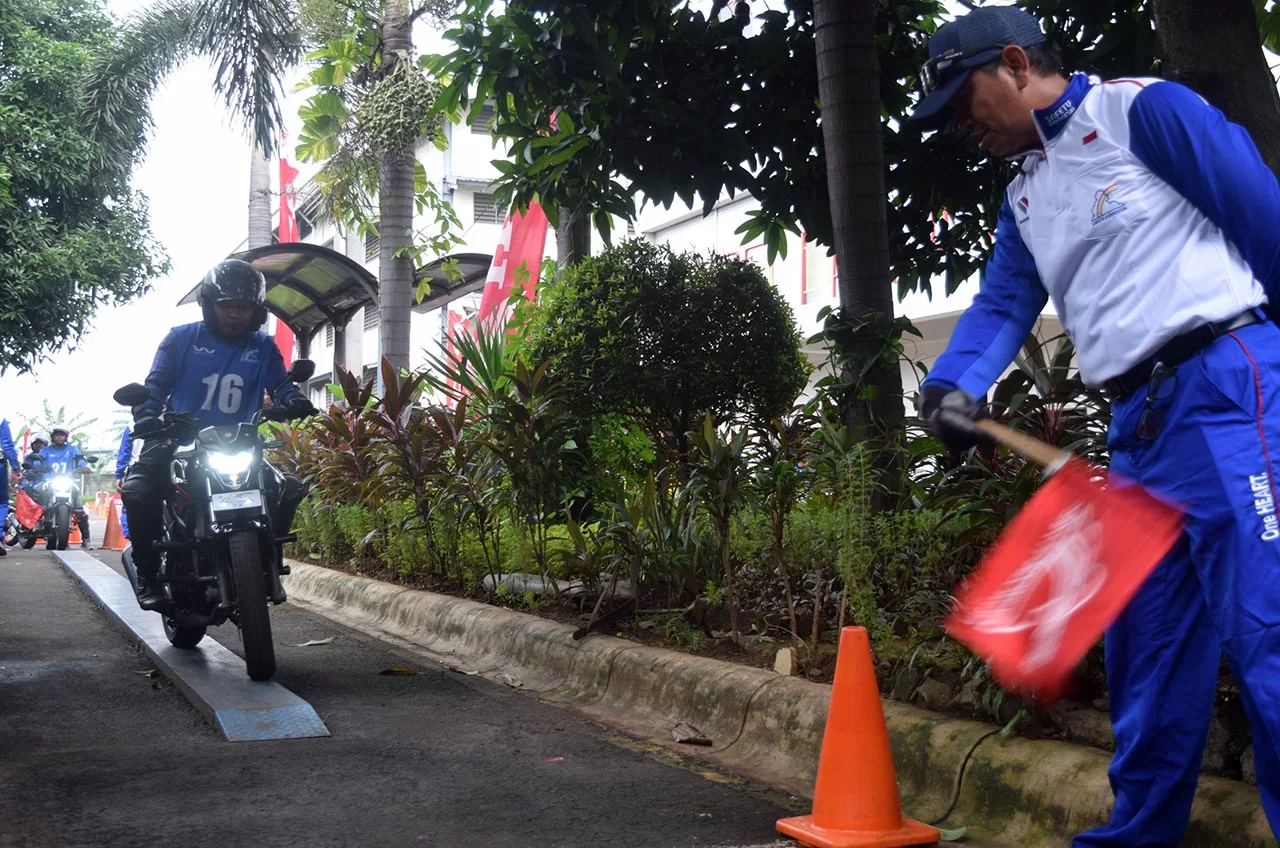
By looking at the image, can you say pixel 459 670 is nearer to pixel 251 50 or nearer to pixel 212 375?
pixel 212 375

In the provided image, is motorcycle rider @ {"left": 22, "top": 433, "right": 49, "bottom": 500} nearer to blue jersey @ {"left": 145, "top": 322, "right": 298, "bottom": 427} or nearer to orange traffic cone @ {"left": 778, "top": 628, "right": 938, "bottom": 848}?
blue jersey @ {"left": 145, "top": 322, "right": 298, "bottom": 427}

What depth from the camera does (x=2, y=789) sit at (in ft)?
13.5

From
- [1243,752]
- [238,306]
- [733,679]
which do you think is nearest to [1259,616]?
[1243,752]

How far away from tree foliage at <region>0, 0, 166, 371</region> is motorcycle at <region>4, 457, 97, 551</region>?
14.7 feet

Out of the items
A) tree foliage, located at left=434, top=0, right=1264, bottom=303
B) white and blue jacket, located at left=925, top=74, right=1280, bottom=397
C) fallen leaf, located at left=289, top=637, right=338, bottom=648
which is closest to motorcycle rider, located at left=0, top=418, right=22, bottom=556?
fallen leaf, located at left=289, top=637, right=338, bottom=648

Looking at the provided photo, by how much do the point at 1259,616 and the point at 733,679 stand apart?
273 centimetres

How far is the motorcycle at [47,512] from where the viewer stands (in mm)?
19859

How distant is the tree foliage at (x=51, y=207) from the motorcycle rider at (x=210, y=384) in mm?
18958

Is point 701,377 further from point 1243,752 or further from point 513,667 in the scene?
point 1243,752

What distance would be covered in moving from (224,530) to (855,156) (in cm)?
329

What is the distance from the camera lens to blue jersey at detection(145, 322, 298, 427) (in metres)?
6.74

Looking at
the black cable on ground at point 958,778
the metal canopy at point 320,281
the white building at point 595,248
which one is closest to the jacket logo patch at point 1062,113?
the black cable on ground at point 958,778

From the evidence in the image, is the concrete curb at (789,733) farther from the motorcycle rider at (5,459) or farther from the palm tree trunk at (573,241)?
the motorcycle rider at (5,459)

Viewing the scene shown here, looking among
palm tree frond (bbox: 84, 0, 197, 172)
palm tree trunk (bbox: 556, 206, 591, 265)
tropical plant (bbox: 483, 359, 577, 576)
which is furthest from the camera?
palm tree frond (bbox: 84, 0, 197, 172)
